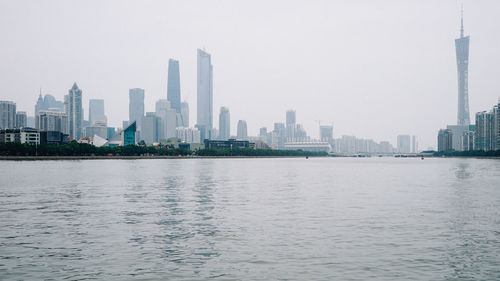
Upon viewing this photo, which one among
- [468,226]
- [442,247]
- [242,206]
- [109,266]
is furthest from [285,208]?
[109,266]

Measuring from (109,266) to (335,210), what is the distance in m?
24.1

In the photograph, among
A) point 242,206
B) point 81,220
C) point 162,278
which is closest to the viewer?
point 162,278

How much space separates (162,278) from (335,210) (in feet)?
79.9

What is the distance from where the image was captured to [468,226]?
32.7m

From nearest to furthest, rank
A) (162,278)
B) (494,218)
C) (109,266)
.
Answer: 1. (162,278)
2. (109,266)
3. (494,218)

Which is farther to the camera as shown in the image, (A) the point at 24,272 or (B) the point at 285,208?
(B) the point at 285,208

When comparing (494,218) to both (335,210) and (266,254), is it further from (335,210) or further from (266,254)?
(266,254)

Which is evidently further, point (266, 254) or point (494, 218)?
point (494, 218)

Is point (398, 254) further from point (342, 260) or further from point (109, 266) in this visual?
point (109, 266)

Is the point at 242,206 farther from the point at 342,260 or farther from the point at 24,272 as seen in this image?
the point at 24,272

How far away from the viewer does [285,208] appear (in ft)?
139

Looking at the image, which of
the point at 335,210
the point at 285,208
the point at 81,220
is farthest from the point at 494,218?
the point at 81,220

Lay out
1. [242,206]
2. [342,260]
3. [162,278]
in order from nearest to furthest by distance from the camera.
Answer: [162,278], [342,260], [242,206]

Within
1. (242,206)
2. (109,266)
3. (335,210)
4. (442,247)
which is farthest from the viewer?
(242,206)
